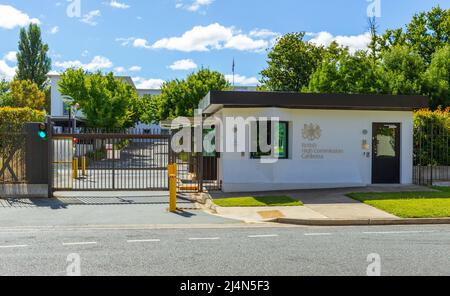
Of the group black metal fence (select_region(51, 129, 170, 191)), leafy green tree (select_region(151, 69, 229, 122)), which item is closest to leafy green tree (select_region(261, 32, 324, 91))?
leafy green tree (select_region(151, 69, 229, 122))

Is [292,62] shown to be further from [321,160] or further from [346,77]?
[321,160]

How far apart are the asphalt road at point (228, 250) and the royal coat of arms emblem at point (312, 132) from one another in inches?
265

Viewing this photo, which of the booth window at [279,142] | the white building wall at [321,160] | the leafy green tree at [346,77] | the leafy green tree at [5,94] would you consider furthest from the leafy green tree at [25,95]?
the booth window at [279,142]

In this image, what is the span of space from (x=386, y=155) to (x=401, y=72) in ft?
60.1

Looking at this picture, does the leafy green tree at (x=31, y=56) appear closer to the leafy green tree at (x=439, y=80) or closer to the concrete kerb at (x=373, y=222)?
the leafy green tree at (x=439, y=80)

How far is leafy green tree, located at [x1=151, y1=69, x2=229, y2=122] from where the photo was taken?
1657 inches

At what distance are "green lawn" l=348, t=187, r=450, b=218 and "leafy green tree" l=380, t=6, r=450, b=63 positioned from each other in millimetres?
28822

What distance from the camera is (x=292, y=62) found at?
Answer: 4294 cm

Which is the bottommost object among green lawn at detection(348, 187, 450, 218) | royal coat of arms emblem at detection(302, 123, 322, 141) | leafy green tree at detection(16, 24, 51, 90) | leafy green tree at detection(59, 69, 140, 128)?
green lawn at detection(348, 187, 450, 218)

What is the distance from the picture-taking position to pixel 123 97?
1594 inches

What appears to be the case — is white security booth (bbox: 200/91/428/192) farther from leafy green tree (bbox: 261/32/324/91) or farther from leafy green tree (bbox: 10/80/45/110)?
leafy green tree (bbox: 10/80/45/110)
